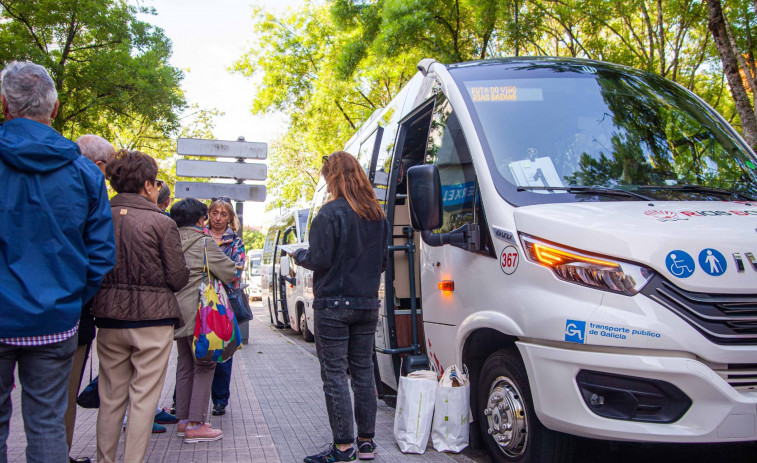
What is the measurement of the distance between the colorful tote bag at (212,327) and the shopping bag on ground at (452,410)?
1524 mm

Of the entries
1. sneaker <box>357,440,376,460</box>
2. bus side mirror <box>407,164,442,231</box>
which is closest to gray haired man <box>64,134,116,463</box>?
sneaker <box>357,440,376,460</box>

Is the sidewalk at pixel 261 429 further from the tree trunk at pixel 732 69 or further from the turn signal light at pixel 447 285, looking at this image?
the tree trunk at pixel 732 69

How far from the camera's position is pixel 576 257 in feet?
10.9

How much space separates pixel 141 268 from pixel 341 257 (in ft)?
3.93

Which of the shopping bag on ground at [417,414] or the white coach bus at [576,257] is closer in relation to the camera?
the white coach bus at [576,257]

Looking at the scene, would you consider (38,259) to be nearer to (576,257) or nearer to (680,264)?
(576,257)

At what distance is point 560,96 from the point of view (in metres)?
4.50

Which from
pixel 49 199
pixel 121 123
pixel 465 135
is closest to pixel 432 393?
pixel 465 135

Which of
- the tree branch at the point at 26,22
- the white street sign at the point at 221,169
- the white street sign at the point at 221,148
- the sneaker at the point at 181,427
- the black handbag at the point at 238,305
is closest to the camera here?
the sneaker at the point at 181,427

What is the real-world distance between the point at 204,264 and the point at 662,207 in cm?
311

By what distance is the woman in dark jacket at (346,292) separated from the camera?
4.18 meters

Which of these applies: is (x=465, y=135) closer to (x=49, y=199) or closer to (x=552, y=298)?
(x=552, y=298)

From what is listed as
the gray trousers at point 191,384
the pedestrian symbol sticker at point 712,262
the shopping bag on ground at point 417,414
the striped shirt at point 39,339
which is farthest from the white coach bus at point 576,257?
the striped shirt at point 39,339

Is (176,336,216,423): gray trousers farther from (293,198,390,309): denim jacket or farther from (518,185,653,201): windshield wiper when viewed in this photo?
(518,185,653,201): windshield wiper
